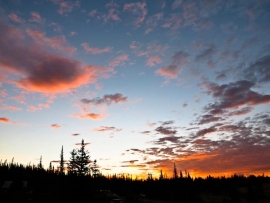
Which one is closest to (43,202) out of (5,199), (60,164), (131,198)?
(5,199)

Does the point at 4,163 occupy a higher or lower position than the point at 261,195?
higher

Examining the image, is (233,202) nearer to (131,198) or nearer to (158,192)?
(131,198)

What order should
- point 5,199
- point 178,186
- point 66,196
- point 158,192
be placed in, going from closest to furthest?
point 66,196
point 5,199
point 178,186
point 158,192

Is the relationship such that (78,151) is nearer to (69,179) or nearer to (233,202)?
(233,202)

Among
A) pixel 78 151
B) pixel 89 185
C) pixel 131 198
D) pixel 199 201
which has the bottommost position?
pixel 199 201

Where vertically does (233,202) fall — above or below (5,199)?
below

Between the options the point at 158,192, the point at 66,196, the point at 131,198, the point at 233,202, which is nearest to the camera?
the point at 66,196

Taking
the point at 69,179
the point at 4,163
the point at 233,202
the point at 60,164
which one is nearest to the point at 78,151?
the point at 233,202

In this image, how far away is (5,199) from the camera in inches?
589


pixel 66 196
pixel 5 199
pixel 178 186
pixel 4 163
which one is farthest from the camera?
pixel 4 163

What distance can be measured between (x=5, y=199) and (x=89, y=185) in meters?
6.79

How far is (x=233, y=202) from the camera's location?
31750 millimetres

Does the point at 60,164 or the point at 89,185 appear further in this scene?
the point at 60,164

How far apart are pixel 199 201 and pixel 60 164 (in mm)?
88212
